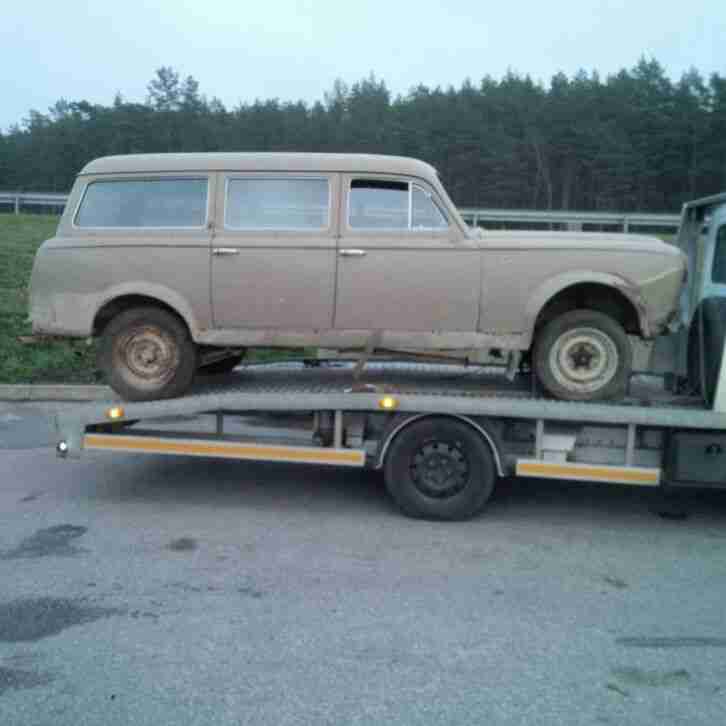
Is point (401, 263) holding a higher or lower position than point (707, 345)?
higher

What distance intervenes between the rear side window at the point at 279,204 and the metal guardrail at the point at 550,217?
11.7ft

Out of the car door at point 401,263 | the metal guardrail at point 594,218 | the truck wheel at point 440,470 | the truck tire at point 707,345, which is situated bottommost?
the truck wheel at point 440,470

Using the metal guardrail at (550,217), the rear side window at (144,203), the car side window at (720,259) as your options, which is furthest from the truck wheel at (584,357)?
the metal guardrail at (550,217)

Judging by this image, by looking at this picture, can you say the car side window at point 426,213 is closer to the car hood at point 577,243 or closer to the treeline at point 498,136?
Answer: the car hood at point 577,243

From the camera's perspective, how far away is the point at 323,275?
6.46 metres

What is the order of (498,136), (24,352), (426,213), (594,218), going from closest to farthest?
1. (426,213)
2. (24,352)
3. (594,218)
4. (498,136)

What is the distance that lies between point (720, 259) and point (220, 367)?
447 centimetres

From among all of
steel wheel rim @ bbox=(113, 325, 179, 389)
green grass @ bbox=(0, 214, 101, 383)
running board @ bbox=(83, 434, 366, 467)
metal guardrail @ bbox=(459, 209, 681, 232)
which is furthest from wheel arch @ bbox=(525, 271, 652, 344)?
metal guardrail @ bbox=(459, 209, 681, 232)

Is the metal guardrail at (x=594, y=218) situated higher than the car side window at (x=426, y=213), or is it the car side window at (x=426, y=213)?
the metal guardrail at (x=594, y=218)

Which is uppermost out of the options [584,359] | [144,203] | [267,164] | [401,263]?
[267,164]

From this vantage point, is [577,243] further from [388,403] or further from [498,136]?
[498,136]

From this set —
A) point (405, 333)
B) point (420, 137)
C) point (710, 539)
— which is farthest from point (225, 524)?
point (420, 137)

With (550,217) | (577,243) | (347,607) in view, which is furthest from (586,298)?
(550,217)

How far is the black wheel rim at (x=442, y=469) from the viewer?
6262 millimetres
